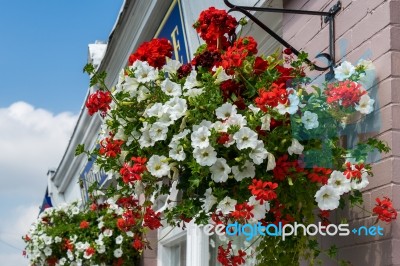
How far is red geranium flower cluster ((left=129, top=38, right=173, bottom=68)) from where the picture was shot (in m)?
3.83

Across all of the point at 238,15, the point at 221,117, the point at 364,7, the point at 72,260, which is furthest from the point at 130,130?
the point at 72,260

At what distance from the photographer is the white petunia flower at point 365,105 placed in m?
3.21

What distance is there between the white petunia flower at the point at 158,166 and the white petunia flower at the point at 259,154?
0.39 m

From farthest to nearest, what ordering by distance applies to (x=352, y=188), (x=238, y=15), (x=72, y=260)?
(x=72, y=260) < (x=238, y=15) < (x=352, y=188)

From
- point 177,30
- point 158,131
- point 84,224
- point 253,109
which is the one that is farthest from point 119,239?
point 253,109

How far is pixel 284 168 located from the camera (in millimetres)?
3201

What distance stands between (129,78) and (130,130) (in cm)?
25

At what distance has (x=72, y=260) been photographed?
8.97 metres

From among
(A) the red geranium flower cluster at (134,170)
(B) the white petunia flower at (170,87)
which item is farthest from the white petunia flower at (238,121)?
(A) the red geranium flower cluster at (134,170)

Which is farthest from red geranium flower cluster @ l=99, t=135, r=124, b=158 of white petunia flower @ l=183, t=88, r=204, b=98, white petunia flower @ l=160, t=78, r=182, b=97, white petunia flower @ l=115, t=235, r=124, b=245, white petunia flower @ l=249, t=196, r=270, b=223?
white petunia flower @ l=115, t=235, r=124, b=245

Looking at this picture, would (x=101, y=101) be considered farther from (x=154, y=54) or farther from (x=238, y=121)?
(x=238, y=121)

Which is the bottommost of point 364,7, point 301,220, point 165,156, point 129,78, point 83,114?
point 301,220

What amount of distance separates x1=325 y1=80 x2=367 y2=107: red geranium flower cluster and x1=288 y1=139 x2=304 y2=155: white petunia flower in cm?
21

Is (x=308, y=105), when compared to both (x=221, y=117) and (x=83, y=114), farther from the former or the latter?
(x=83, y=114)
